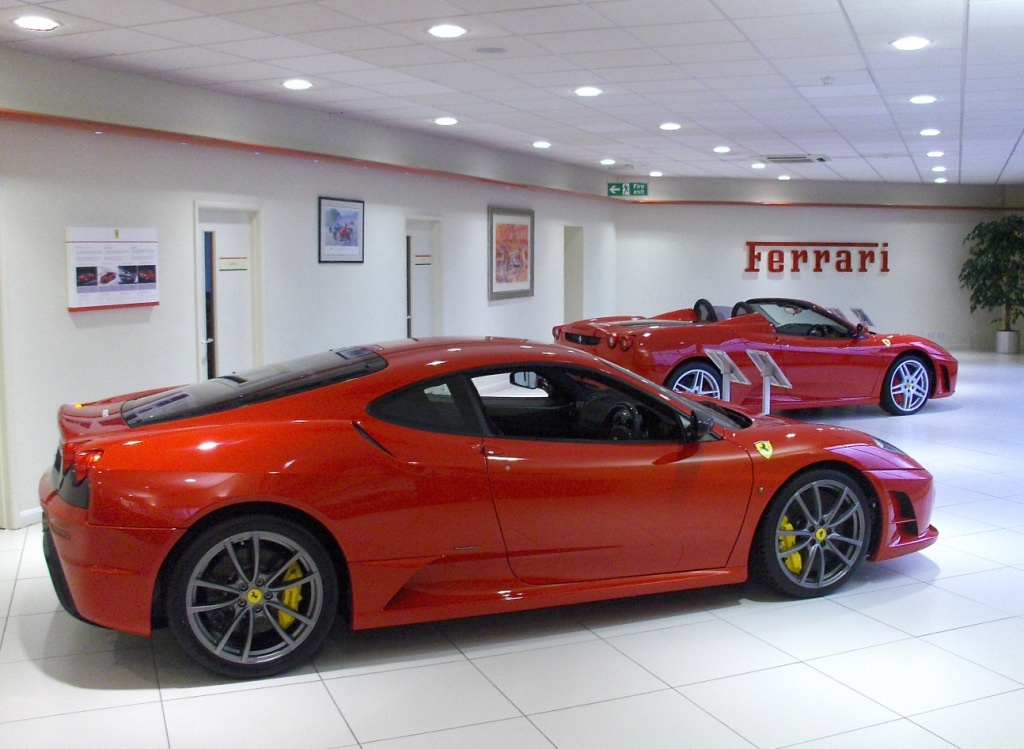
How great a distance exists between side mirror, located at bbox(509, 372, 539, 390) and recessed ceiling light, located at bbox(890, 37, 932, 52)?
10.9 feet

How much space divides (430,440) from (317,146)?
5.63 m

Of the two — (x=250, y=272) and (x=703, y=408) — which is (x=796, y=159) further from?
(x=703, y=408)

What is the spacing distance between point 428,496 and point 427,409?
35 centimetres

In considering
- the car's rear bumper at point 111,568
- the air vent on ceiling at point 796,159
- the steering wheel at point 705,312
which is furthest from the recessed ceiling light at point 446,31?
the air vent on ceiling at point 796,159

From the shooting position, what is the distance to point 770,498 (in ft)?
13.5

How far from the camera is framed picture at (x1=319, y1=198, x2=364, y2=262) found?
→ 8773 mm

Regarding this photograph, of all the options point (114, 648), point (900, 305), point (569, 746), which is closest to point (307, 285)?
point (114, 648)

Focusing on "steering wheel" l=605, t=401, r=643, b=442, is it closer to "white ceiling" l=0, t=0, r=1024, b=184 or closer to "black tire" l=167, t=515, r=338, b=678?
"black tire" l=167, t=515, r=338, b=678

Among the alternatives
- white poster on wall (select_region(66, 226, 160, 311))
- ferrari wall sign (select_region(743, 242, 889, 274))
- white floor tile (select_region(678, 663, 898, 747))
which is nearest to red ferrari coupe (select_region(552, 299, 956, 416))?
white poster on wall (select_region(66, 226, 160, 311))

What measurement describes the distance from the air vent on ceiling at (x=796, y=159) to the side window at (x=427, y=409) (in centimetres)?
981

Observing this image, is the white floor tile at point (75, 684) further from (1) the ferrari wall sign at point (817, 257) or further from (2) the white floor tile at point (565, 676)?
(1) the ferrari wall sign at point (817, 257)

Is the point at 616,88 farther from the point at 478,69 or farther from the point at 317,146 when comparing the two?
the point at 317,146

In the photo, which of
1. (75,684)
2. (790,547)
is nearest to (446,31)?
(790,547)

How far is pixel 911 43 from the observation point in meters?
5.87
